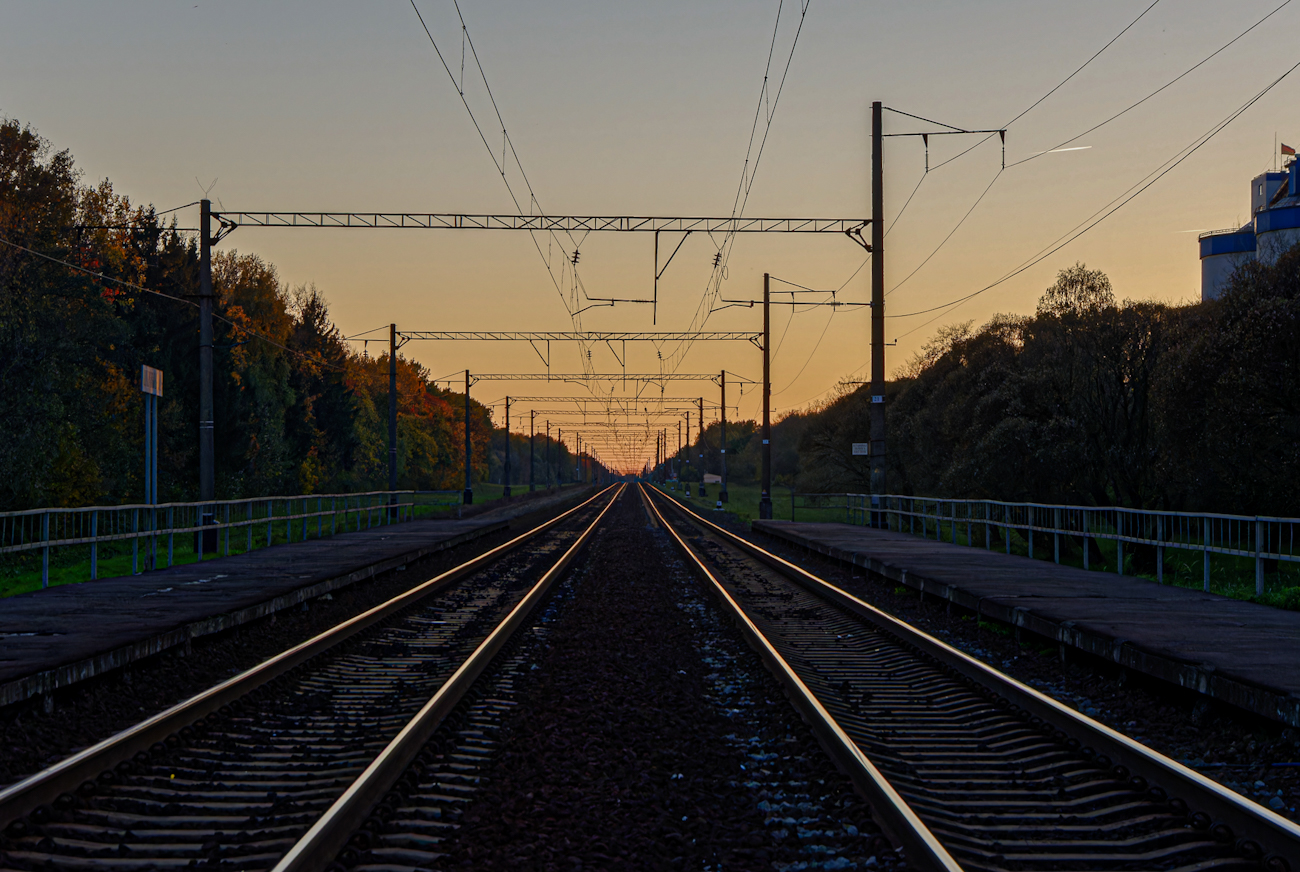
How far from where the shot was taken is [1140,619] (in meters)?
10.9

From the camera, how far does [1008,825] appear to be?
5.47 m

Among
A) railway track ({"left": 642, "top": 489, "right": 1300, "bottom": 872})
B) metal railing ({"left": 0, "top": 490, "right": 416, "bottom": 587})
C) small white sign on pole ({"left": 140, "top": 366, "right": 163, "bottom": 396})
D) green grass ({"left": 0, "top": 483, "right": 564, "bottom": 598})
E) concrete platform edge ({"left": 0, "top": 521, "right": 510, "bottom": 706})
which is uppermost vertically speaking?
small white sign on pole ({"left": 140, "top": 366, "right": 163, "bottom": 396})

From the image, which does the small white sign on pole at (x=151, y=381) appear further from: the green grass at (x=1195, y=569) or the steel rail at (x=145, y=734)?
the green grass at (x=1195, y=569)

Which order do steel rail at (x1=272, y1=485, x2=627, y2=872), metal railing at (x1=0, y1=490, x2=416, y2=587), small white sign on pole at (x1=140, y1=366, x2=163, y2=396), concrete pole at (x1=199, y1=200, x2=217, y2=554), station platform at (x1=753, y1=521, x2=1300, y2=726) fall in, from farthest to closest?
concrete pole at (x1=199, y1=200, x2=217, y2=554), small white sign on pole at (x1=140, y1=366, x2=163, y2=396), metal railing at (x1=0, y1=490, x2=416, y2=587), station platform at (x1=753, y1=521, x2=1300, y2=726), steel rail at (x1=272, y1=485, x2=627, y2=872)

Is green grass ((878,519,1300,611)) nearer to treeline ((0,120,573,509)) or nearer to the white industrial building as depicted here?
treeline ((0,120,573,509))

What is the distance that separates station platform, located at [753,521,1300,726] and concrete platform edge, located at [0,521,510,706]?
8609 millimetres

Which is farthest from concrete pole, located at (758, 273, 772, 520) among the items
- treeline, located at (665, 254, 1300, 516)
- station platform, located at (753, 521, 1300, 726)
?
station platform, located at (753, 521, 1300, 726)

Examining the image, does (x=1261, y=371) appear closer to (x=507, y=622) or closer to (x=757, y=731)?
(x=507, y=622)

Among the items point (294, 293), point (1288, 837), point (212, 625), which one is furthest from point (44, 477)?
point (294, 293)

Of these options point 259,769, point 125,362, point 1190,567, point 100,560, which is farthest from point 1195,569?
point 125,362

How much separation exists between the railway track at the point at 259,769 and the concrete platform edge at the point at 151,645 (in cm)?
115

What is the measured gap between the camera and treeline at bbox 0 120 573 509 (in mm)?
31453

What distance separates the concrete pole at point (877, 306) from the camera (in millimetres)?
25969

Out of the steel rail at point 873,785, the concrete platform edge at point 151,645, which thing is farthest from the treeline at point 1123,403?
the concrete platform edge at point 151,645
